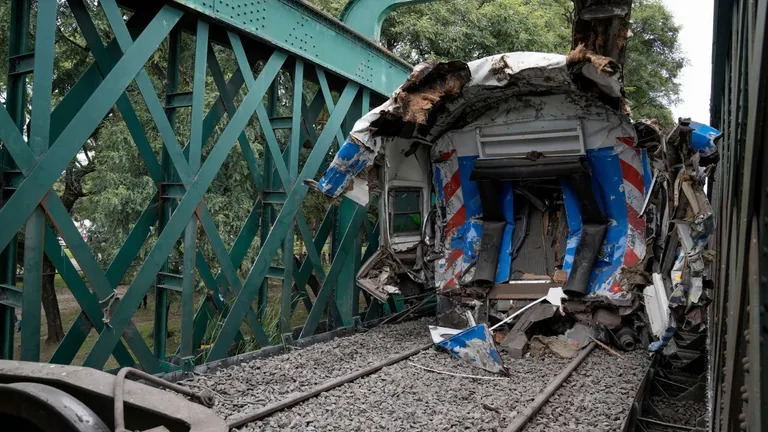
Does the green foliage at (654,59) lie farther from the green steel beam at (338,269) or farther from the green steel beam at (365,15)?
the green steel beam at (338,269)

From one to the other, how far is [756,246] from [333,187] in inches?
211

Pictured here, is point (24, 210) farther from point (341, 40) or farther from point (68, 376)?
point (341, 40)

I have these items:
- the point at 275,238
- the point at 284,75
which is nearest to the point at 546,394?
the point at 275,238

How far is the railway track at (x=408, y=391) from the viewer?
424cm

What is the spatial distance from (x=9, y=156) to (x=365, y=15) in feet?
17.2

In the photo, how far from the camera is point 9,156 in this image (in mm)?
4246

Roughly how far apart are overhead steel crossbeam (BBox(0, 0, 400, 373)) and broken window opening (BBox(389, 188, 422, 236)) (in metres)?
0.47

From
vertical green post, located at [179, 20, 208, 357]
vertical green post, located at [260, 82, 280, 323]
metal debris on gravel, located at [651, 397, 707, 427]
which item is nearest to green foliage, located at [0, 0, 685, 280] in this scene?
vertical green post, located at [260, 82, 280, 323]

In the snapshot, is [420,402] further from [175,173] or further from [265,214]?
[175,173]

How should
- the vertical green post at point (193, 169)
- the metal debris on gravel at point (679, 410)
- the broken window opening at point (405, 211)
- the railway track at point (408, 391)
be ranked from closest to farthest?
the railway track at point (408, 391), the metal debris on gravel at point (679, 410), the vertical green post at point (193, 169), the broken window opening at point (405, 211)

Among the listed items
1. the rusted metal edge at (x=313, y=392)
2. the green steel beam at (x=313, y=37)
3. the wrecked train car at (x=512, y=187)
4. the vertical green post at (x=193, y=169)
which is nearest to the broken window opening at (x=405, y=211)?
the wrecked train car at (x=512, y=187)

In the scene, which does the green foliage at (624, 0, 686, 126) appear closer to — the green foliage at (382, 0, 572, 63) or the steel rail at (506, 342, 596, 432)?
the green foliage at (382, 0, 572, 63)

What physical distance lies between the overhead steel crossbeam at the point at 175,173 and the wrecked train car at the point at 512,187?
2.15ft

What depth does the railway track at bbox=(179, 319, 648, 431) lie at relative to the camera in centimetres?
424
